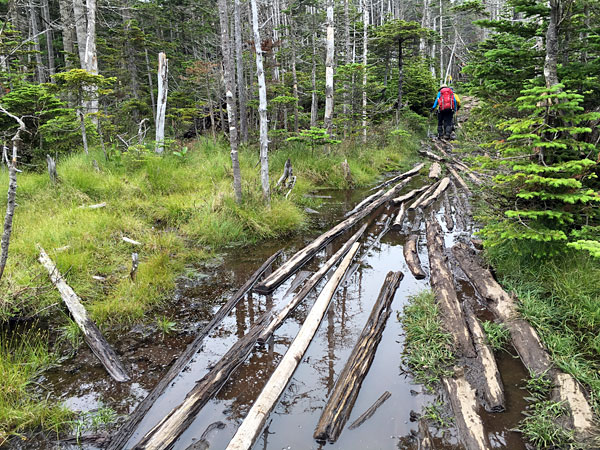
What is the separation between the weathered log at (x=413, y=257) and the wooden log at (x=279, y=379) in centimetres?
159

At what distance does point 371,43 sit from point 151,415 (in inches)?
894

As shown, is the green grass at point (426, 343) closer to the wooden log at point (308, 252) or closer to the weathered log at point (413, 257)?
the weathered log at point (413, 257)

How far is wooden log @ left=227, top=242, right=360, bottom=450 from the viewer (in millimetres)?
2752

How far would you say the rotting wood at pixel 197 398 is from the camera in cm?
280

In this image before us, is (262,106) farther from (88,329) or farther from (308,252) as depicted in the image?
(88,329)

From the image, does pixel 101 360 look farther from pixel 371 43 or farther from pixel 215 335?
pixel 371 43

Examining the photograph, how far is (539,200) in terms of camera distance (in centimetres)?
506

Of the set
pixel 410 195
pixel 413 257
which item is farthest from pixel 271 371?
pixel 410 195

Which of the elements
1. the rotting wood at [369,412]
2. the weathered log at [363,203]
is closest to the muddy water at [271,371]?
the rotting wood at [369,412]

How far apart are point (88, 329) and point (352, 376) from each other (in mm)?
3049

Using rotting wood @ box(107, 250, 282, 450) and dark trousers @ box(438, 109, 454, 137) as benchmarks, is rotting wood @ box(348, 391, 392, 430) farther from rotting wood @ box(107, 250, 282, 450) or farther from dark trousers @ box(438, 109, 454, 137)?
dark trousers @ box(438, 109, 454, 137)

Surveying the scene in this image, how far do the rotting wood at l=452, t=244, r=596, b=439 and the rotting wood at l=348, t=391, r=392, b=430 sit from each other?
1.49 metres

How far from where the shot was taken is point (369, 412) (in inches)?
128

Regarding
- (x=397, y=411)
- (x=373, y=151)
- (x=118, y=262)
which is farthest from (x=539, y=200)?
(x=373, y=151)
